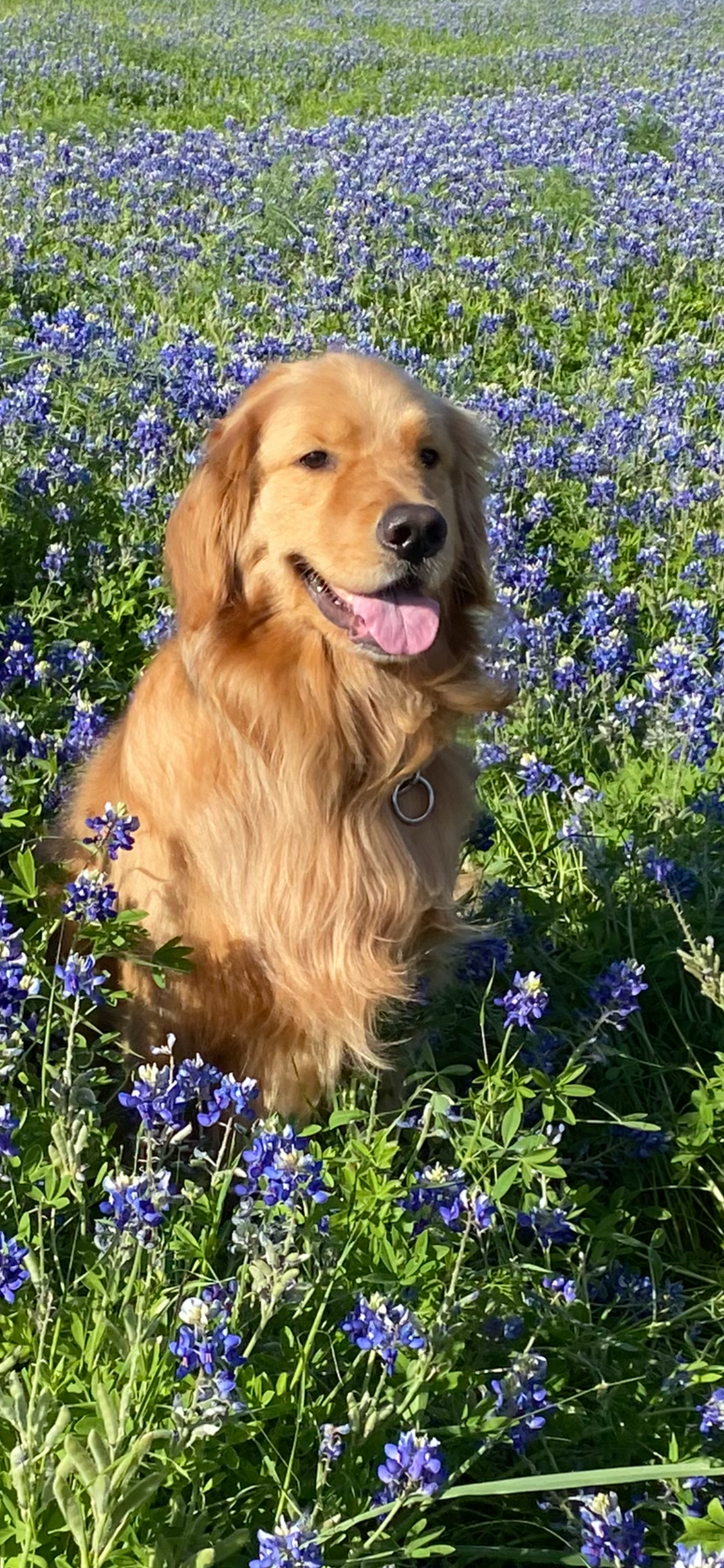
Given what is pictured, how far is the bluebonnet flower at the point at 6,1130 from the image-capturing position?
1.70 m

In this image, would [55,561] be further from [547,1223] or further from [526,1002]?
[547,1223]

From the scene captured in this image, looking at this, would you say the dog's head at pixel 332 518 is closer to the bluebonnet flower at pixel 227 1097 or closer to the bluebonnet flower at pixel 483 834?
the bluebonnet flower at pixel 483 834

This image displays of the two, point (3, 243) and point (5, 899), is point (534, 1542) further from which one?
point (3, 243)

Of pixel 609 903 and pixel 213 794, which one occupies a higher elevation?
pixel 213 794

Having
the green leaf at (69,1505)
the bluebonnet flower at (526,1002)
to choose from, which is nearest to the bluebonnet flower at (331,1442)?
the green leaf at (69,1505)

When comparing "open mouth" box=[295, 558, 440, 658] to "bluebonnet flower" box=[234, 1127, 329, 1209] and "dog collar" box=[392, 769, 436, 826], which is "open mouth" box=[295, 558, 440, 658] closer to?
"dog collar" box=[392, 769, 436, 826]

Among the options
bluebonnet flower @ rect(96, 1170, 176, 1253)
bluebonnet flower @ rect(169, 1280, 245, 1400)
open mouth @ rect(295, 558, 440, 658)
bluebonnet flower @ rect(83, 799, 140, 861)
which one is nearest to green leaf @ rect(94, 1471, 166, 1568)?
bluebonnet flower @ rect(169, 1280, 245, 1400)

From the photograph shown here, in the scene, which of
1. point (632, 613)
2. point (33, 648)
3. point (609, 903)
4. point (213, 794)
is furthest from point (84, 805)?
point (632, 613)

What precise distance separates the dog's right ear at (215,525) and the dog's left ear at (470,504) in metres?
0.48

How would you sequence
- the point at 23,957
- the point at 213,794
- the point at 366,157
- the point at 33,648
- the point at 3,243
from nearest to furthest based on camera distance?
the point at 23,957 < the point at 213,794 < the point at 33,648 < the point at 3,243 < the point at 366,157

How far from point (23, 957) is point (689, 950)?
5.09 feet

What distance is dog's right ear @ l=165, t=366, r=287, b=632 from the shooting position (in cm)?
259

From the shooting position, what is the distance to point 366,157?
Result: 386 inches

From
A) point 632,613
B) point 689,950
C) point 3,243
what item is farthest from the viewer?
point 3,243
